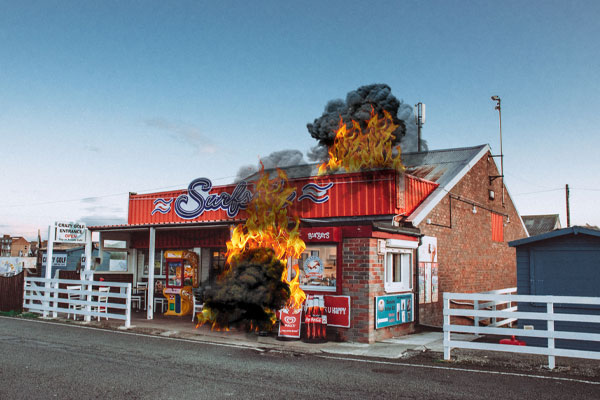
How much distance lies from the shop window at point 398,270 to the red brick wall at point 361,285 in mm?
944

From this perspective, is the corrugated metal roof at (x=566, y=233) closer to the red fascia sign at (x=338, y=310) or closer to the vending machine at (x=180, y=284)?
the red fascia sign at (x=338, y=310)

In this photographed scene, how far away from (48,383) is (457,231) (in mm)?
13354

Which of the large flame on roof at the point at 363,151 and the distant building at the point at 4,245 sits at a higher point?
the large flame on roof at the point at 363,151

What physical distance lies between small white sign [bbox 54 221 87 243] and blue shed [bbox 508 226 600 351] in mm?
13497

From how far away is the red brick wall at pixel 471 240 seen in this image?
16.1 meters

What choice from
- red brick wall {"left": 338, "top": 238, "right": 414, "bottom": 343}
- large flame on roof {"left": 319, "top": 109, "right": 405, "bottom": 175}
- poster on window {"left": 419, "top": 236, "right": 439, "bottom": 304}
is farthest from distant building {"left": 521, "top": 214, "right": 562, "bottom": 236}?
red brick wall {"left": 338, "top": 238, "right": 414, "bottom": 343}

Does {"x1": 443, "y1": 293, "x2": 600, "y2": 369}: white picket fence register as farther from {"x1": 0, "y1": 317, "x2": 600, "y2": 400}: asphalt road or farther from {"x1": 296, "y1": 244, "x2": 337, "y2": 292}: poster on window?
{"x1": 296, "y1": 244, "x2": 337, "y2": 292}: poster on window

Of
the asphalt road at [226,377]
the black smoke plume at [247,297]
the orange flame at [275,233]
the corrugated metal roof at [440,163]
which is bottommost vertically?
the asphalt road at [226,377]

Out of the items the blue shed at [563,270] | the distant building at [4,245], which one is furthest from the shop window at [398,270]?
the distant building at [4,245]

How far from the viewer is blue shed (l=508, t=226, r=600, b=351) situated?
11164 mm

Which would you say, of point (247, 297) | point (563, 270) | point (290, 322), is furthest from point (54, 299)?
point (563, 270)

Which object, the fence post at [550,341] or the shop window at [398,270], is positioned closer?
the fence post at [550,341]

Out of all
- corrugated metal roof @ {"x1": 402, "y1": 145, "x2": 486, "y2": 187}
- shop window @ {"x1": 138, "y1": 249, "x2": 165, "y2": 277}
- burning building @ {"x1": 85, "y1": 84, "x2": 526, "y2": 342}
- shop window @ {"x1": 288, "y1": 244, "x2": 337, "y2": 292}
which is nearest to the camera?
burning building @ {"x1": 85, "y1": 84, "x2": 526, "y2": 342}

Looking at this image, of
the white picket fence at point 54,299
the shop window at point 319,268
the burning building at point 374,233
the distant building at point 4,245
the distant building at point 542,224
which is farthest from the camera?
the distant building at point 4,245
